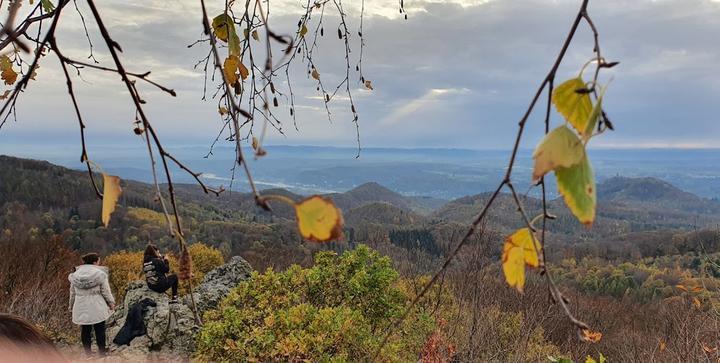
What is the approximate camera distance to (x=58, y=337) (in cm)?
702

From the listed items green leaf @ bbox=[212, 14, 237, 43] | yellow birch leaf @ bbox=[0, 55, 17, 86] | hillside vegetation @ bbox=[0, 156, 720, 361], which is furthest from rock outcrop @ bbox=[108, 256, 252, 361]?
green leaf @ bbox=[212, 14, 237, 43]

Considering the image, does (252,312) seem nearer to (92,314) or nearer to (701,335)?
(92,314)

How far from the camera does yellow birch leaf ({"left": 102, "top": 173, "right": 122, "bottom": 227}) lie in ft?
1.99

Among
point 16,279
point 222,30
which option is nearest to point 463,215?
point 16,279

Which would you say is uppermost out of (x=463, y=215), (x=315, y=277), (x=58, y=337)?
(x=315, y=277)

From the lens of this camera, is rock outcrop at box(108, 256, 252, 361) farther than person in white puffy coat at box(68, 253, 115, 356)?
No

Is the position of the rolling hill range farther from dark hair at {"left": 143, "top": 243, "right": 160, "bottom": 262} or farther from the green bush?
the green bush

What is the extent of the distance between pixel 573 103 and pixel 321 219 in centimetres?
27

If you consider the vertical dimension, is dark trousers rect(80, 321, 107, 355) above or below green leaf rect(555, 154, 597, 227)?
below

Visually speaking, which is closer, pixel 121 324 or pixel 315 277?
pixel 315 277

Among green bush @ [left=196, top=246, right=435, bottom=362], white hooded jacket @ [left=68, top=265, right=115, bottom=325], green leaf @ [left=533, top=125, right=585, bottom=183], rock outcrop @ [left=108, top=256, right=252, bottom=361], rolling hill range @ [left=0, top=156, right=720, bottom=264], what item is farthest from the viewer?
rolling hill range @ [left=0, top=156, right=720, bottom=264]

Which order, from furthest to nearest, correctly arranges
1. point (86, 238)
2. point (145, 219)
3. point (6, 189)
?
point (6, 189), point (145, 219), point (86, 238)

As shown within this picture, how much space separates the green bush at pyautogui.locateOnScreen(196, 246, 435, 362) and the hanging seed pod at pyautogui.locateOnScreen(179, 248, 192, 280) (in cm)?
393

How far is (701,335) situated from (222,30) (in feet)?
24.6
